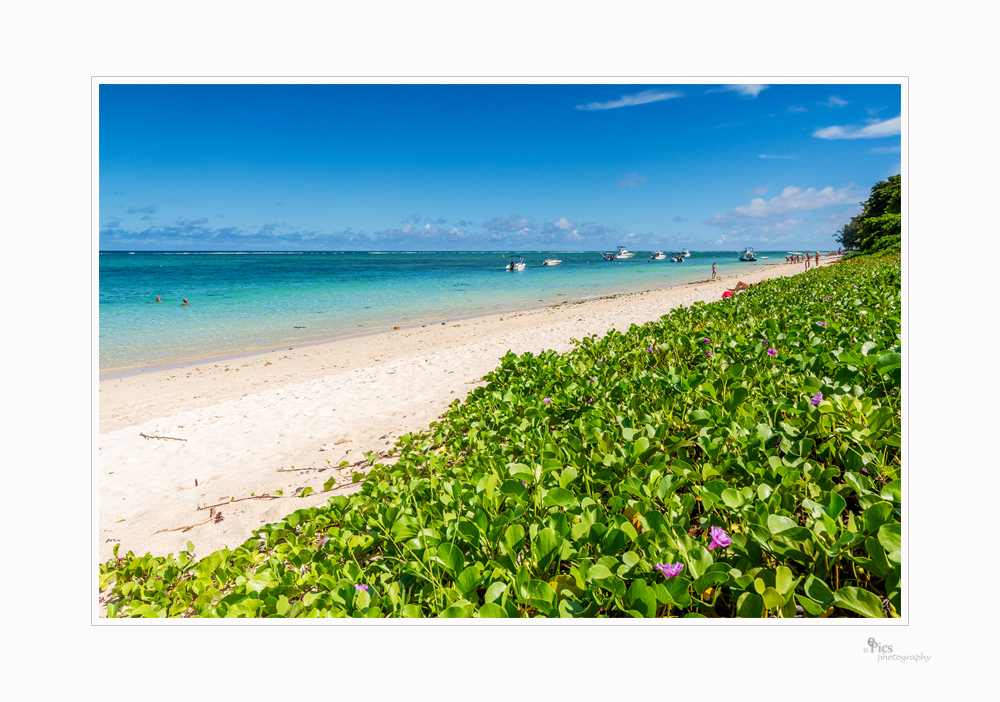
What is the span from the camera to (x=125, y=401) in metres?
9.20

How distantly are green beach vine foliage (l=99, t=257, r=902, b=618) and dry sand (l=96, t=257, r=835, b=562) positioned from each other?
0.88 m

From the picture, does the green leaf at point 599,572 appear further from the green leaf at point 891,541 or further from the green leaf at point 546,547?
the green leaf at point 891,541

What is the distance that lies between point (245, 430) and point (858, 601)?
647cm

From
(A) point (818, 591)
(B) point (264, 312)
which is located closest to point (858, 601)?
(A) point (818, 591)

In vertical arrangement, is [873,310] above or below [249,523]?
above

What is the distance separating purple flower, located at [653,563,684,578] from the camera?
128 cm

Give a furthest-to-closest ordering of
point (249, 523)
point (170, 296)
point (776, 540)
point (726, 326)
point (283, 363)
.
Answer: point (170, 296), point (283, 363), point (726, 326), point (249, 523), point (776, 540)

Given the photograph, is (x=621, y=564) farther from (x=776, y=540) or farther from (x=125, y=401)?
(x=125, y=401)

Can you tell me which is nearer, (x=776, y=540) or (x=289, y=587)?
(x=776, y=540)

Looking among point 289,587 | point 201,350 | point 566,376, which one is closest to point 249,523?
point 289,587

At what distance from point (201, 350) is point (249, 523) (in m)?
13.5
